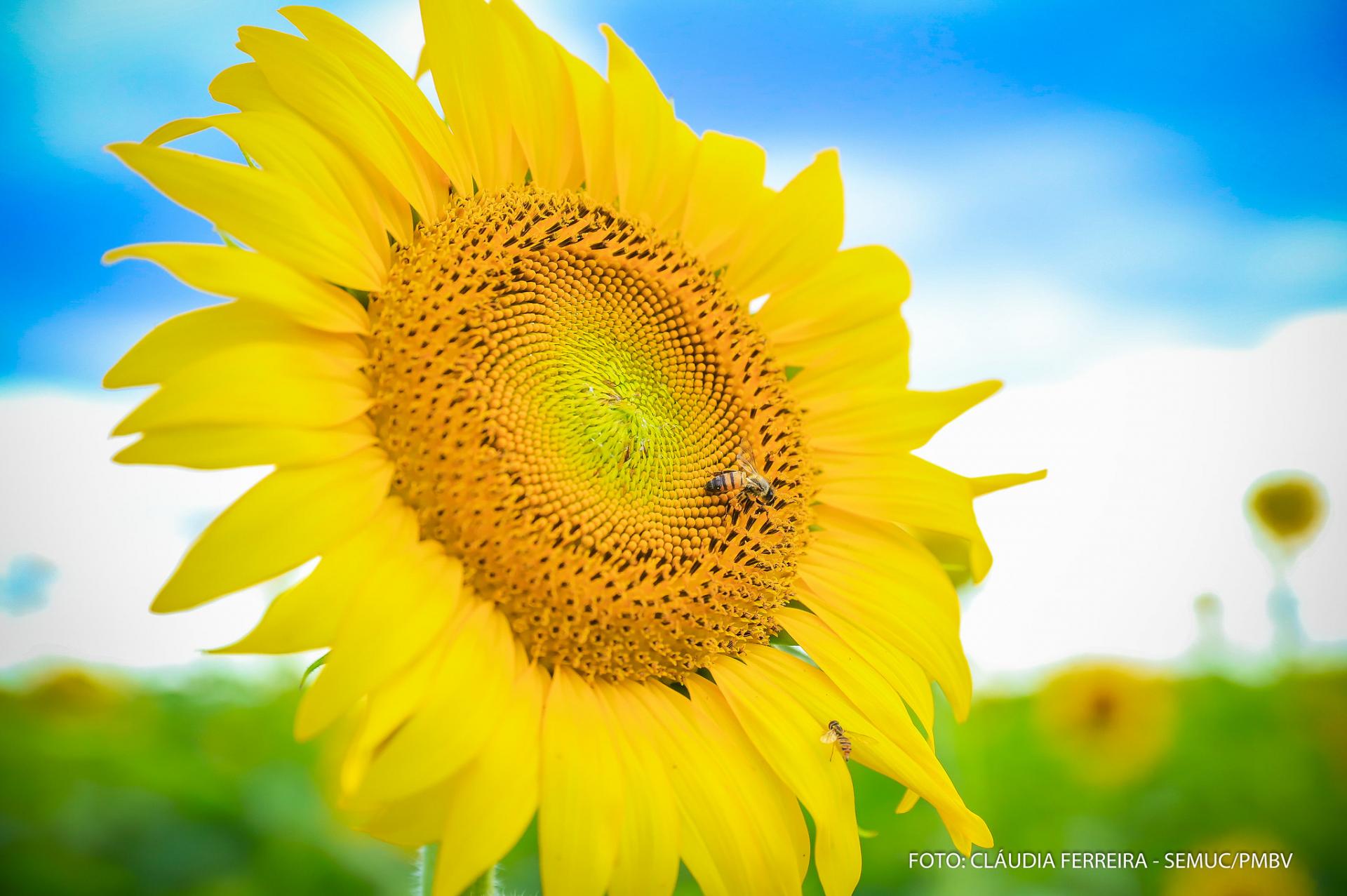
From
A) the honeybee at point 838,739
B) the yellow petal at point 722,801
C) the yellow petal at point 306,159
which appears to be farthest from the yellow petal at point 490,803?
the yellow petal at point 306,159

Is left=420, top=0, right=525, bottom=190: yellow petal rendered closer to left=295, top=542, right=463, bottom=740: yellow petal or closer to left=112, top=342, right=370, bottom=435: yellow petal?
left=112, top=342, right=370, bottom=435: yellow petal

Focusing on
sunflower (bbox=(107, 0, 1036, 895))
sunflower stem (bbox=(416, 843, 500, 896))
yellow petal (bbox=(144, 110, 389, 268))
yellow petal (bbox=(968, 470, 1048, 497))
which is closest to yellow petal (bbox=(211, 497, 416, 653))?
sunflower (bbox=(107, 0, 1036, 895))

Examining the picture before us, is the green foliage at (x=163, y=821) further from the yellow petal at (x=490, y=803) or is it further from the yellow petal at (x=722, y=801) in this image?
the yellow petal at (x=490, y=803)

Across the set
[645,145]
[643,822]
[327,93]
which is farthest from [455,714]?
[645,145]

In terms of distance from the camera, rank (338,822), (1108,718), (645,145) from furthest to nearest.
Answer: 1. (1108,718)
2. (338,822)
3. (645,145)

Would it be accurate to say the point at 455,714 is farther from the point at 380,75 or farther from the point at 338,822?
the point at 338,822
